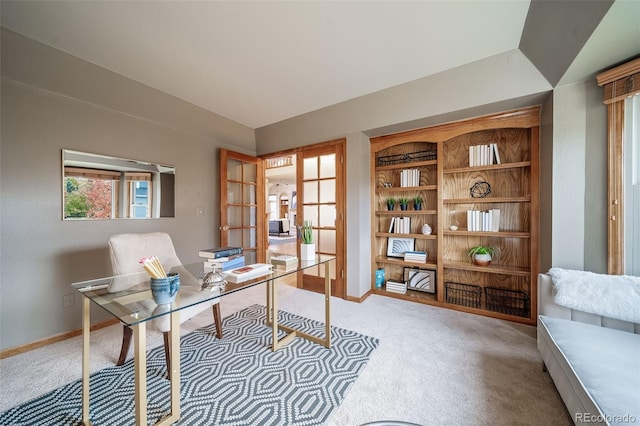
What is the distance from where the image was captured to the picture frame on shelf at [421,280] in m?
2.89

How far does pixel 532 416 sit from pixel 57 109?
13.2 ft

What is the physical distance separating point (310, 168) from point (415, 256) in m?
1.85

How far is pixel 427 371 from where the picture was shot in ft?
5.17

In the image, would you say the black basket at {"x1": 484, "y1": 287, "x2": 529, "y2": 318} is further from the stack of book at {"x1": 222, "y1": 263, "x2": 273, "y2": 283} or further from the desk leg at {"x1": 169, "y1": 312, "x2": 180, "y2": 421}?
the desk leg at {"x1": 169, "y1": 312, "x2": 180, "y2": 421}

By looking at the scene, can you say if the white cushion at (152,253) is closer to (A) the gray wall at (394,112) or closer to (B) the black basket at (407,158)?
(A) the gray wall at (394,112)

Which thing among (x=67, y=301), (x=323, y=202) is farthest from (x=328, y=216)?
(x=67, y=301)

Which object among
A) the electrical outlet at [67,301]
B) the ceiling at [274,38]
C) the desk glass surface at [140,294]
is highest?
the ceiling at [274,38]

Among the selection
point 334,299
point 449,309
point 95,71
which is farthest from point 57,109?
point 449,309

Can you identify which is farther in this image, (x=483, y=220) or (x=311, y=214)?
(x=311, y=214)

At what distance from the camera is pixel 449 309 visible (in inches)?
101

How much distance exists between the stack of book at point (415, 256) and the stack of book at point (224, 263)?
2.05 m

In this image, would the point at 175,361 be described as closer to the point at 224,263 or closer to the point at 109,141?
the point at 224,263

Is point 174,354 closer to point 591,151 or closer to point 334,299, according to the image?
point 334,299
